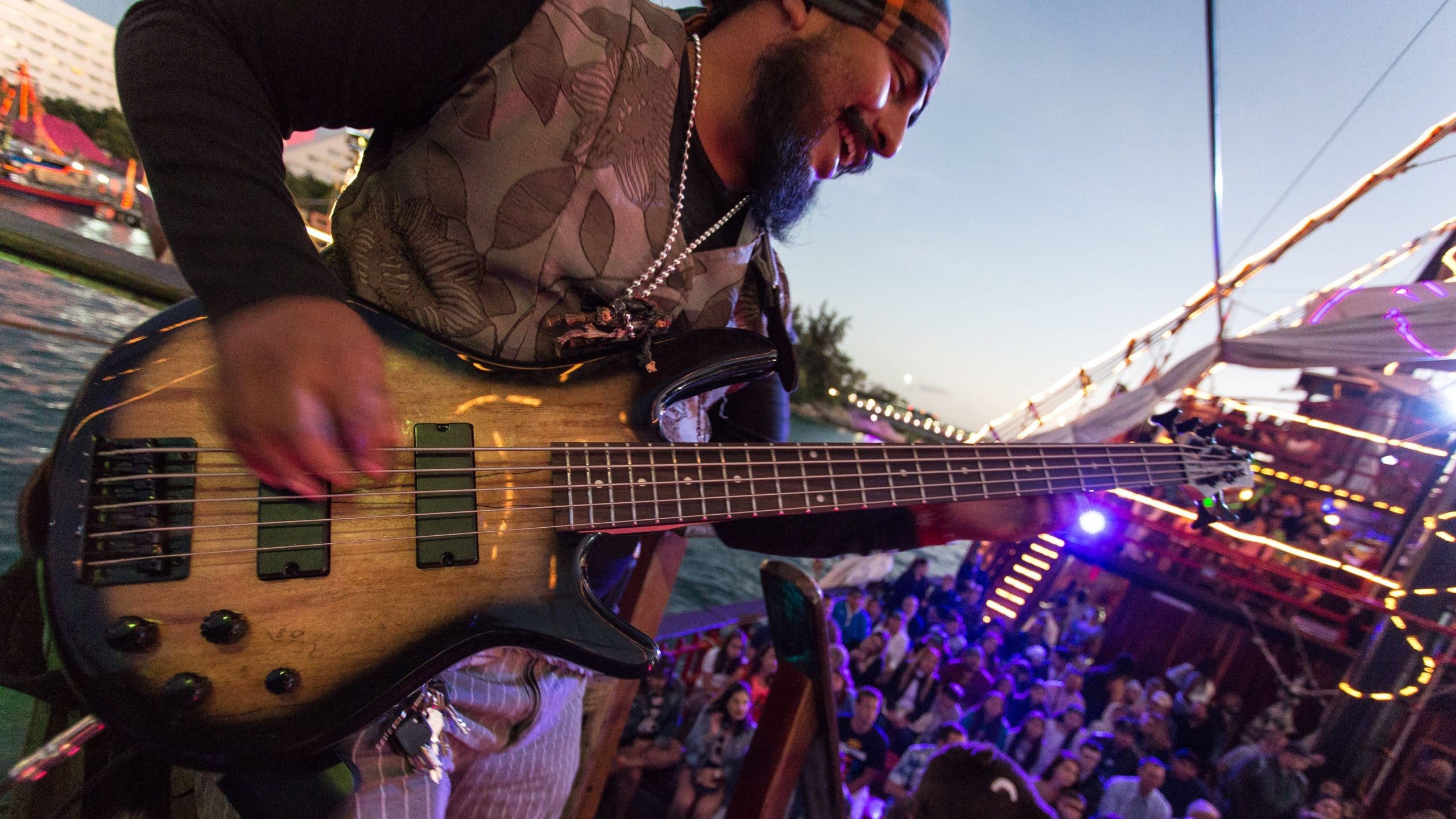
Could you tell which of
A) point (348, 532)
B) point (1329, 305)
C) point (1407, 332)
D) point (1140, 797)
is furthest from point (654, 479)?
point (1329, 305)

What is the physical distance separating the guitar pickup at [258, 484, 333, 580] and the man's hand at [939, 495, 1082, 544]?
172 centimetres

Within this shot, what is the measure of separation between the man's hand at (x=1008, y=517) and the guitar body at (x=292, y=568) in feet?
4.11

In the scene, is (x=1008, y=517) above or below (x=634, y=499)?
above

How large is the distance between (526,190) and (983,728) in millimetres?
8122

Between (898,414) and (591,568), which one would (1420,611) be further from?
(898,414)

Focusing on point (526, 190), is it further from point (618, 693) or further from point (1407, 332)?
point (1407, 332)

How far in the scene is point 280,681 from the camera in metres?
0.92

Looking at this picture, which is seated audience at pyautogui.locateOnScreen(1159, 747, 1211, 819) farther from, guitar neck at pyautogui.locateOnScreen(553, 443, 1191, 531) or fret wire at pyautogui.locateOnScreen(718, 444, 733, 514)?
fret wire at pyautogui.locateOnScreen(718, 444, 733, 514)

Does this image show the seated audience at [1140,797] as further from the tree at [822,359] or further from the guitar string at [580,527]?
the tree at [822,359]

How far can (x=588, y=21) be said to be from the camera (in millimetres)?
1377

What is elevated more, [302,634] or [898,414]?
[898,414]

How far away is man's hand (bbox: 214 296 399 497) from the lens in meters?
0.75

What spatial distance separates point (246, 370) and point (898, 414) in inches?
1082

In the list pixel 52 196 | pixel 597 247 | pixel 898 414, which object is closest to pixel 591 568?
pixel 597 247
